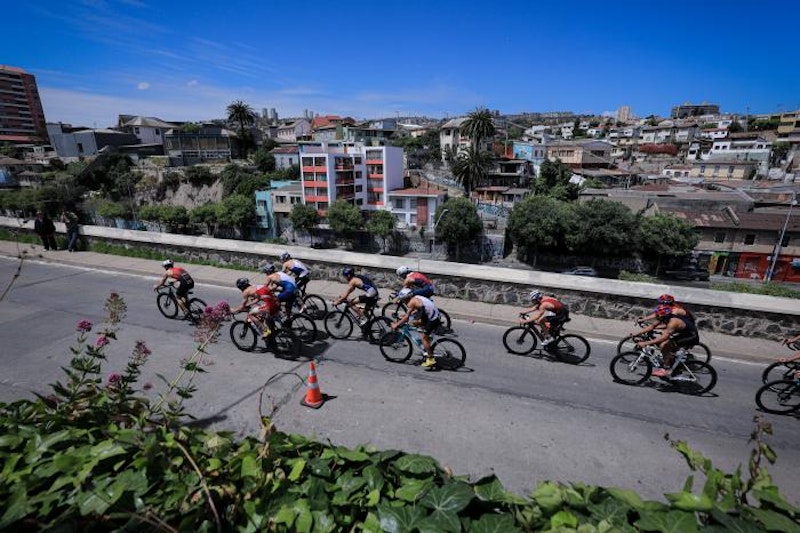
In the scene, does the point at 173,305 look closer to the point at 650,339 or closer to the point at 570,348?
the point at 570,348

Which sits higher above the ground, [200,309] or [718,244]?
[200,309]

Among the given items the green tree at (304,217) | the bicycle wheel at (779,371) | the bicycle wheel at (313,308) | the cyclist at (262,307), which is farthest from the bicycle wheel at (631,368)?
the green tree at (304,217)

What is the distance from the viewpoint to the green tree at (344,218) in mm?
49906

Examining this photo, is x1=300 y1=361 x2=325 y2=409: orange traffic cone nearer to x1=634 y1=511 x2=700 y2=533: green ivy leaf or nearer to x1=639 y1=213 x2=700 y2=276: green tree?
x1=634 y1=511 x2=700 y2=533: green ivy leaf

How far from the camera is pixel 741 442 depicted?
5539 millimetres

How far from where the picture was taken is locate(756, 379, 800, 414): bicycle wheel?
6.30m

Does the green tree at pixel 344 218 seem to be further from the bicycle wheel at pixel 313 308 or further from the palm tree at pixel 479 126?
the bicycle wheel at pixel 313 308

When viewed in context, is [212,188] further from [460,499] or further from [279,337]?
[460,499]

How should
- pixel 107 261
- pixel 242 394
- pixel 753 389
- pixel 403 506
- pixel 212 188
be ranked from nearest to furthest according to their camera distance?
pixel 403 506, pixel 242 394, pixel 753 389, pixel 107 261, pixel 212 188

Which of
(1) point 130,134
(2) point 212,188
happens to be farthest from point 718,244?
(1) point 130,134

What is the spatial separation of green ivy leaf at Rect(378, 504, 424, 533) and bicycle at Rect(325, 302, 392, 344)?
662 cm

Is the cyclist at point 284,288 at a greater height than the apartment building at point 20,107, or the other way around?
the apartment building at point 20,107

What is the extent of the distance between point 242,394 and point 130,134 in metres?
107

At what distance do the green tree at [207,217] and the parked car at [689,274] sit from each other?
55695mm
